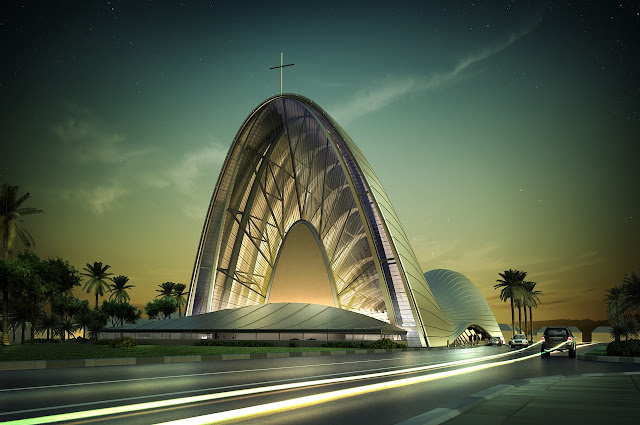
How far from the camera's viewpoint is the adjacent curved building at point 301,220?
5056 centimetres

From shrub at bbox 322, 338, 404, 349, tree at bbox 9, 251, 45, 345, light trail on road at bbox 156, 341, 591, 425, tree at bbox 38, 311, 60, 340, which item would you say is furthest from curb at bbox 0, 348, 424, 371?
tree at bbox 38, 311, 60, 340

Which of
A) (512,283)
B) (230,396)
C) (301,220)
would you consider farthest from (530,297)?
(230,396)

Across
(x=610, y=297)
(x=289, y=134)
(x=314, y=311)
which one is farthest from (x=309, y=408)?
(x=610, y=297)

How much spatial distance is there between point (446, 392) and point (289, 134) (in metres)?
52.2

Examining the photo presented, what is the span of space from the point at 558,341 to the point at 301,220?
39.7 meters

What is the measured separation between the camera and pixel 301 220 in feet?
221

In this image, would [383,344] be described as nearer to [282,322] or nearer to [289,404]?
[282,322]

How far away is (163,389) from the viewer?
1249 centimetres

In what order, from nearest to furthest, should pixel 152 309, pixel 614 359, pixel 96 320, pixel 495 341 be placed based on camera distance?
pixel 614 359, pixel 495 341, pixel 96 320, pixel 152 309

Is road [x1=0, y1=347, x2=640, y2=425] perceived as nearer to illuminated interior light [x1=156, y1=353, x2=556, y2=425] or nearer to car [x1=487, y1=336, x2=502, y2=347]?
illuminated interior light [x1=156, y1=353, x2=556, y2=425]

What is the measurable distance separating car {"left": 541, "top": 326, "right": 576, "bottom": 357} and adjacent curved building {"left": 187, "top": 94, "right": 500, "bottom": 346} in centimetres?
1751

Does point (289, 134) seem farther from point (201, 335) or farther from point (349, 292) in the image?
point (201, 335)

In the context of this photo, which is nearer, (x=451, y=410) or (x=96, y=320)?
(x=451, y=410)

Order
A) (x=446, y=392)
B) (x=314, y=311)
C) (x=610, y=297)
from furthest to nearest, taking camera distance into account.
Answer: (x=610, y=297) < (x=314, y=311) < (x=446, y=392)
